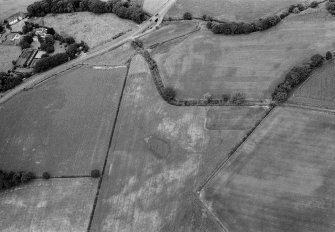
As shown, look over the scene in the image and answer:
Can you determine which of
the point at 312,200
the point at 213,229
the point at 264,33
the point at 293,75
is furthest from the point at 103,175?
the point at 264,33

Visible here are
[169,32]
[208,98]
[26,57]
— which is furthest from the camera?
[169,32]

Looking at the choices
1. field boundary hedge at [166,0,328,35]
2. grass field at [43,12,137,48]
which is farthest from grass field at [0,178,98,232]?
field boundary hedge at [166,0,328,35]

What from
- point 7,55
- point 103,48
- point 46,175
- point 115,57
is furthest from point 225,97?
point 7,55

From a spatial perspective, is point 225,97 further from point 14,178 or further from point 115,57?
point 14,178

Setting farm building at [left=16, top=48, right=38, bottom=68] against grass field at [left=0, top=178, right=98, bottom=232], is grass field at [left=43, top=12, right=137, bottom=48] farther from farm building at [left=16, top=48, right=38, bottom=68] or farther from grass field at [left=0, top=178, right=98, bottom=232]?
grass field at [left=0, top=178, right=98, bottom=232]

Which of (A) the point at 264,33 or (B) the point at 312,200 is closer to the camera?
(B) the point at 312,200

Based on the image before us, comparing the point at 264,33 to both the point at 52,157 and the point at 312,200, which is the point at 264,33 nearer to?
the point at 312,200
